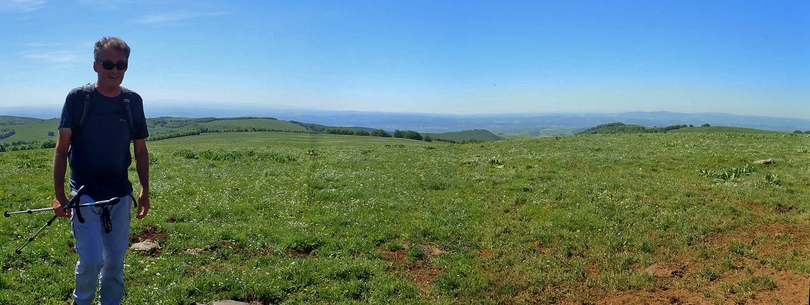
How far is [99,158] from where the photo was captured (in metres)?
6.36

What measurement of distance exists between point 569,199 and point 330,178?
33.6 feet

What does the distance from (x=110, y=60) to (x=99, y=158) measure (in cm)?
135

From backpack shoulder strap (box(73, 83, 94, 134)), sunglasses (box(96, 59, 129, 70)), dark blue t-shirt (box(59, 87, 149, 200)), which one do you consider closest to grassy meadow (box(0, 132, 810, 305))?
dark blue t-shirt (box(59, 87, 149, 200))

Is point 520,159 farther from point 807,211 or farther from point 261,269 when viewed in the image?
point 261,269

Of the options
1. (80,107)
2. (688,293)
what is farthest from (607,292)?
(80,107)

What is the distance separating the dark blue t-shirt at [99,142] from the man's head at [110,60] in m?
0.26

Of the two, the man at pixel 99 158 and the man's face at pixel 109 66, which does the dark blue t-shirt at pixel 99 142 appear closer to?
the man at pixel 99 158

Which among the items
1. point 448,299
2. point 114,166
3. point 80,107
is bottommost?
point 448,299

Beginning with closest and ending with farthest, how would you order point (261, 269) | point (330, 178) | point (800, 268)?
point (800, 268), point (261, 269), point (330, 178)

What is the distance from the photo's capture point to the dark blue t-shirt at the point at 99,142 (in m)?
6.18

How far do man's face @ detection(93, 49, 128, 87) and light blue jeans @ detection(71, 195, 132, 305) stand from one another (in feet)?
5.31

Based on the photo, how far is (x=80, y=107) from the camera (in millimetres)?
6184

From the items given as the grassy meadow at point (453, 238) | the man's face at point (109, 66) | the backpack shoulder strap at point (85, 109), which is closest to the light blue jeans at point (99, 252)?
the backpack shoulder strap at point (85, 109)

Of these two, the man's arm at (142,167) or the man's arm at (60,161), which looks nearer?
the man's arm at (60,161)
